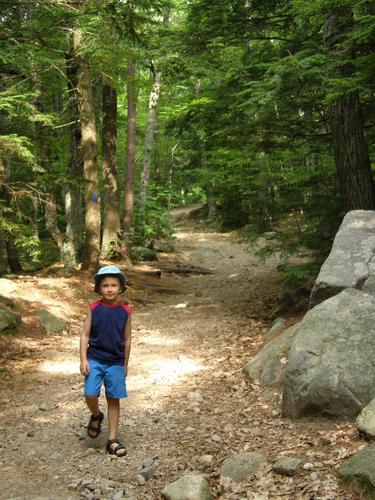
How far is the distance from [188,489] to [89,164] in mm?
10377

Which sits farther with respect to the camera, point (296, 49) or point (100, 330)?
point (296, 49)

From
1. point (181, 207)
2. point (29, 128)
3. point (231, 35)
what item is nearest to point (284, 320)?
point (231, 35)

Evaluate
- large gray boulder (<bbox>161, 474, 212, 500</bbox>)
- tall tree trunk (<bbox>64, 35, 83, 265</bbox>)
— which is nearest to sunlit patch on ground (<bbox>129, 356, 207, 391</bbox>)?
large gray boulder (<bbox>161, 474, 212, 500</bbox>)

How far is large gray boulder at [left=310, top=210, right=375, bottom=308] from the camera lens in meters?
6.09

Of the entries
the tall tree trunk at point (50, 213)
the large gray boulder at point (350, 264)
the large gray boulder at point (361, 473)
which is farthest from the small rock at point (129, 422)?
the tall tree trunk at point (50, 213)

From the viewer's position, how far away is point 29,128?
1308 centimetres

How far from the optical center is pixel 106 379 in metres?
4.82

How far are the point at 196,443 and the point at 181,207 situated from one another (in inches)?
1380

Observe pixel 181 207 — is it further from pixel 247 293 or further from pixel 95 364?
pixel 95 364

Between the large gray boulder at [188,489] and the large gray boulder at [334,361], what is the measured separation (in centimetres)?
147

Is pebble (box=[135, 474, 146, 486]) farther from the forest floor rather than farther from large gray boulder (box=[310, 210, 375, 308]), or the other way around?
large gray boulder (box=[310, 210, 375, 308])

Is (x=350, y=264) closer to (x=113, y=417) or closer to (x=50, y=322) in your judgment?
(x=113, y=417)

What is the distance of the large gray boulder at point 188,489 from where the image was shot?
153 inches

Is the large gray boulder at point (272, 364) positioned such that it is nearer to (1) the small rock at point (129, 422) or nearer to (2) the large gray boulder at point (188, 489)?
(1) the small rock at point (129, 422)
